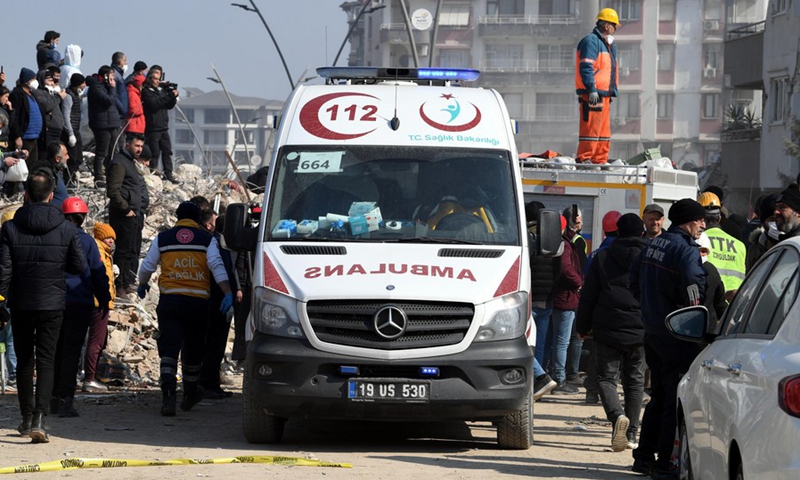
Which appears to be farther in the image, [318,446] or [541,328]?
[541,328]

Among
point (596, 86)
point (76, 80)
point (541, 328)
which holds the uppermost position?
point (76, 80)

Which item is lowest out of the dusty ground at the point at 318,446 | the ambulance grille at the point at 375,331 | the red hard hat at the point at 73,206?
the dusty ground at the point at 318,446

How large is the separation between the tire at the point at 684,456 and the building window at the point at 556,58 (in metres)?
95.1

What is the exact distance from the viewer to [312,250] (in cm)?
1131

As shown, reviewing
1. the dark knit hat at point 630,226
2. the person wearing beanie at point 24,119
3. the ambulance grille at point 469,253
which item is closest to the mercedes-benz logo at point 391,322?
the ambulance grille at point 469,253

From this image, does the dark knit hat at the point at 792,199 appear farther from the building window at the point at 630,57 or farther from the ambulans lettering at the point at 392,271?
the building window at the point at 630,57

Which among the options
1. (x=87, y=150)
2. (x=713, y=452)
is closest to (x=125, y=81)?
(x=87, y=150)

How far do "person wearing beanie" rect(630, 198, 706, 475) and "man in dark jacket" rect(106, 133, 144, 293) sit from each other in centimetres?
887

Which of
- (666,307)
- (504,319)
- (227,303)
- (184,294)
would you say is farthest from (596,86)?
(666,307)

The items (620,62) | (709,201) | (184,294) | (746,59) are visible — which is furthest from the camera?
(620,62)

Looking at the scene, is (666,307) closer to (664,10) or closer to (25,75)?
(25,75)

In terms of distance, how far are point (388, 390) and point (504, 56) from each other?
94.4 meters

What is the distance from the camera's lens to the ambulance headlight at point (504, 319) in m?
10.9

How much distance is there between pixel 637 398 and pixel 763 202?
2.82 m
